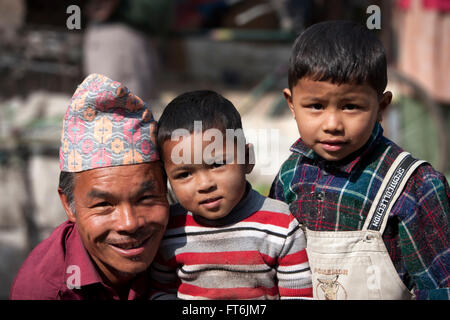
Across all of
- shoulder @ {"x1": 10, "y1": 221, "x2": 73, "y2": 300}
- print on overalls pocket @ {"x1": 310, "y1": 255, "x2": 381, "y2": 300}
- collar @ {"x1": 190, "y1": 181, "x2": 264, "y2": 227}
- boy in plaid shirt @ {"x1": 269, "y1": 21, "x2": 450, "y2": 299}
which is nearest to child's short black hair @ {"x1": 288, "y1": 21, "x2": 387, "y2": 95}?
boy in plaid shirt @ {"x1": 269, "y1": 21, "x2": 450, "y2": 299}

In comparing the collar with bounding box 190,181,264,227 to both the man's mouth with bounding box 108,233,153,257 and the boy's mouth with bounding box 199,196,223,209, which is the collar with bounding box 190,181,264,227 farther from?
the man's mouth with bounding box 108,233,153,257

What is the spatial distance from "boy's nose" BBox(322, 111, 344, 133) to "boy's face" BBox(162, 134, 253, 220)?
0.38 meters

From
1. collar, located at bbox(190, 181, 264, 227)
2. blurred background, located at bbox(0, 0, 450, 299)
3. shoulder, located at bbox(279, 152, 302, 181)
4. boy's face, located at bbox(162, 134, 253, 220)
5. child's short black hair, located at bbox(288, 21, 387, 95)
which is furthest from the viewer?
blurred background, located at bbox(0, 0, 450, 299)

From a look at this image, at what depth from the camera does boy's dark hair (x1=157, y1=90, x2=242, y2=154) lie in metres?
2.13

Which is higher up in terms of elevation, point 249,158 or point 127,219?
point 249,158

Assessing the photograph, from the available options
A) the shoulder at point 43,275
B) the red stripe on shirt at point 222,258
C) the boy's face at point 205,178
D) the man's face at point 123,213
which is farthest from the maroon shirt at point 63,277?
the boy's face at point 205,178

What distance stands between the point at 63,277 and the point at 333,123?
1.31 m

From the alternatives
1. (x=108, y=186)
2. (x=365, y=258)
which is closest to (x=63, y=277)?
(x=108, y=186)

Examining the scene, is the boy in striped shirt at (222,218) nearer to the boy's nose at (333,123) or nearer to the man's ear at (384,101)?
the boy's nose at (333,123)

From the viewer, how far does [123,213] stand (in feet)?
7.03

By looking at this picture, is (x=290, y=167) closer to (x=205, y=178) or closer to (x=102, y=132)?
(x=205, y=178)

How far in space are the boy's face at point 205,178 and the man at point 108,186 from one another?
0.45 ft

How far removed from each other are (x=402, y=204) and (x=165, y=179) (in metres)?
0.98
